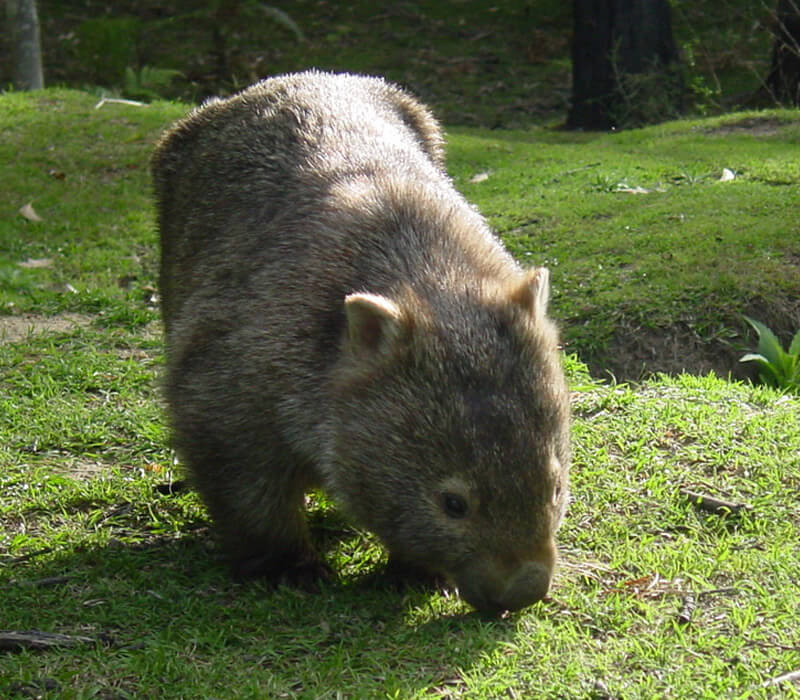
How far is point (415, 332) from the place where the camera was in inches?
112

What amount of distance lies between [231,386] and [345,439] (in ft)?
1.34

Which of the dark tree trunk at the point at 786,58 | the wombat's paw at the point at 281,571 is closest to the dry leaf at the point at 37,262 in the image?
the wombat's paw at the point at 281,571

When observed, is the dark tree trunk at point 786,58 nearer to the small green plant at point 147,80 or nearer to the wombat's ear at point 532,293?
the small green plant at point 147,80

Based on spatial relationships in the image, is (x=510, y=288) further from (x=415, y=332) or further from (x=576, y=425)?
(x=576, y=425)

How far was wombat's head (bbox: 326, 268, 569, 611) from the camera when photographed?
268cm

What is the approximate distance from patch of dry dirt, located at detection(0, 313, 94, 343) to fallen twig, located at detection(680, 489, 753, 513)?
3038mm

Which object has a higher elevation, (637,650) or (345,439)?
(345,439)

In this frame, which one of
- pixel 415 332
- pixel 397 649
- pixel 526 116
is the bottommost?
pixel 526 116

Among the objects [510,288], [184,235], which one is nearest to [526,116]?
[184,235]

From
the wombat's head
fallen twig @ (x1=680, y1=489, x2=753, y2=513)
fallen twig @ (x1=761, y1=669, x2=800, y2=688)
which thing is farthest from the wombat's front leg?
fallen twig @ (x1=761, y1=669, x2=800, y2=688)

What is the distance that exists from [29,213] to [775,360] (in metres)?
4.34

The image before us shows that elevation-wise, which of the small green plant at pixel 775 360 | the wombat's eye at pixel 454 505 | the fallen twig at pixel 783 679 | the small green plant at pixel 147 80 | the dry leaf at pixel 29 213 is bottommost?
the small green plant at pixel 147 80

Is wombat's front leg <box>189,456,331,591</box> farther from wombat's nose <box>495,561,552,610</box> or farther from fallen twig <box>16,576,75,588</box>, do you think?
wombat's nose <box>495,561,552,610</box>

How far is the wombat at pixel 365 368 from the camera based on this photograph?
2.71m
